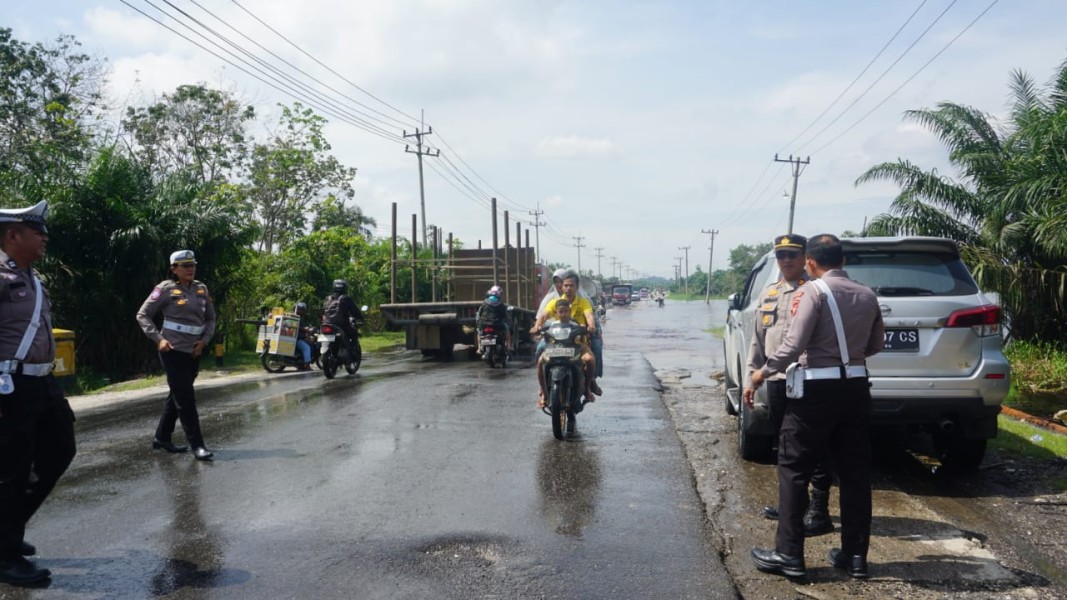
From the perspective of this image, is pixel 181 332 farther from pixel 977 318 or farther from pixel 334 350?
pixel 334 350

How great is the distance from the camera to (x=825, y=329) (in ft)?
14.9

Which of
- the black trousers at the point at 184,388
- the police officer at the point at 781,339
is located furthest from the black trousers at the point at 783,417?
the black trousers at the point at 184,388

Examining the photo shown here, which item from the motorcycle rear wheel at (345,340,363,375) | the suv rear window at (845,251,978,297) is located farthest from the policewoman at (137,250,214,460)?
the motorcycle rear wheel at (345,340,363,375)

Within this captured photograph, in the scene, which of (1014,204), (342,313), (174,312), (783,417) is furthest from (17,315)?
(1014,204)

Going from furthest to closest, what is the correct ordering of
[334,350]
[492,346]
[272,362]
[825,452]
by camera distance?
[272,362]
[492,346]
[334,350]
[825,452]

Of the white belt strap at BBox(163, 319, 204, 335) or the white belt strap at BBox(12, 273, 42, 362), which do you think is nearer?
the white belt strap at BBox(12, 273, 42, 362)

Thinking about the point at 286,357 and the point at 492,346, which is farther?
the point at 492,346

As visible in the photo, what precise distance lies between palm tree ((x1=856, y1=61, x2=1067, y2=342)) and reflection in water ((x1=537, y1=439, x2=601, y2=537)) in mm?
8454

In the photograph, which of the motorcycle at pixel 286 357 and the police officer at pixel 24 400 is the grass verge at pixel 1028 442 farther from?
the motorcycle at pixel 286 357

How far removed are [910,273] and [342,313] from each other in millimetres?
10013

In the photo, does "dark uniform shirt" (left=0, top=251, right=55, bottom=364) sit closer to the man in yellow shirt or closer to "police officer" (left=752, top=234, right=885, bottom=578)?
"police officer" (left=752, top=234, right=885, bottom=578)

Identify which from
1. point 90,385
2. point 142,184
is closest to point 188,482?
point 90,385

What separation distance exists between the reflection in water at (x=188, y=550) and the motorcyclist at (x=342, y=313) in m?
7.92

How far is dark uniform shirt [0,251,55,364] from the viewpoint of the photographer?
173 inches
